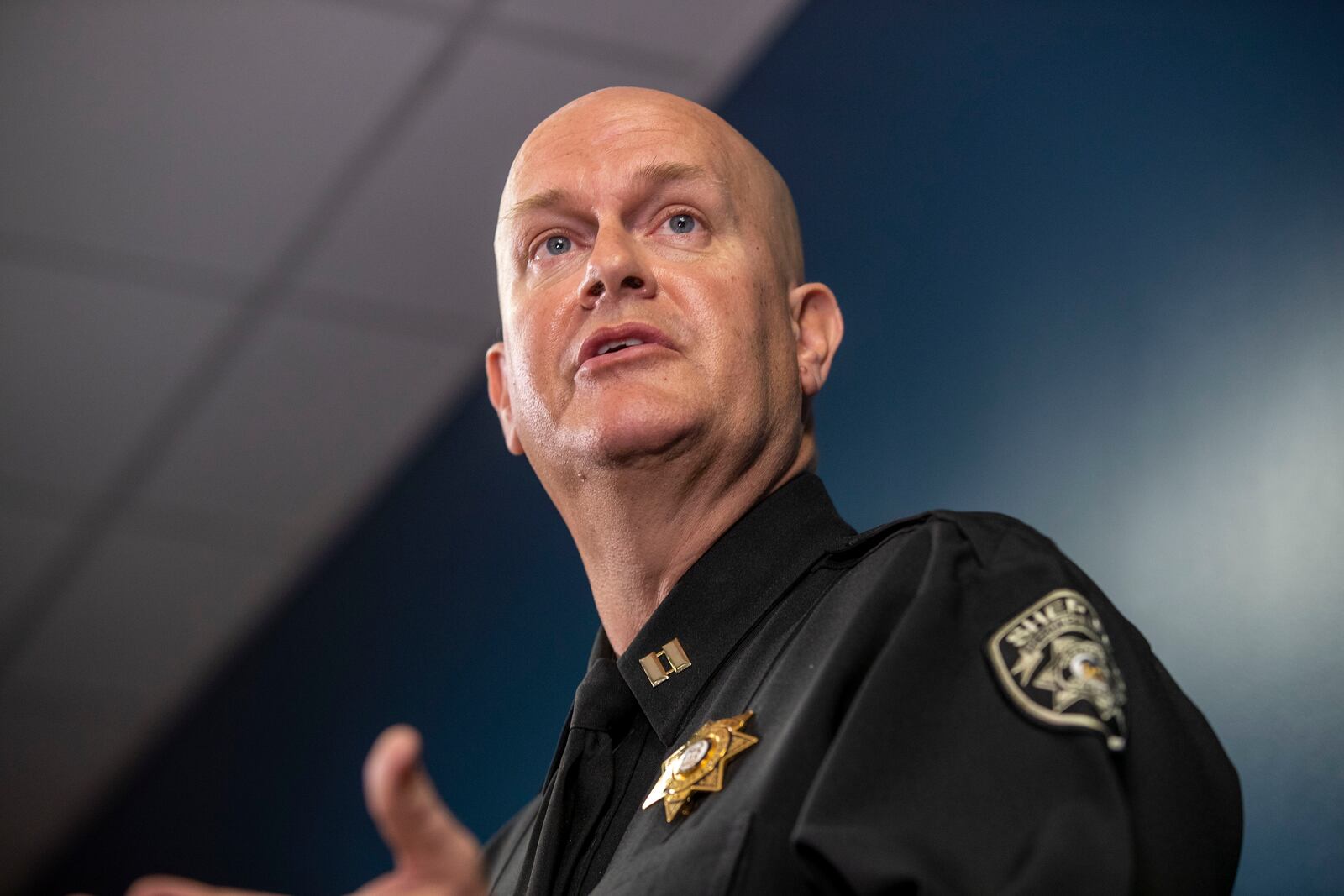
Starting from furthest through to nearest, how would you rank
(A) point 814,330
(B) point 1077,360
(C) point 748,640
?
1. (B) point 1077,360
2. (A) point 814,330
3. (C) point 748,640

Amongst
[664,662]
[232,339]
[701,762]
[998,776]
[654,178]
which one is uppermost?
[232,339]

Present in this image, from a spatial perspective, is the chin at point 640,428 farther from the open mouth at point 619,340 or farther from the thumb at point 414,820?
the thumb at point 414,820

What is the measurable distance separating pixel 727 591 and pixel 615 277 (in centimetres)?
34

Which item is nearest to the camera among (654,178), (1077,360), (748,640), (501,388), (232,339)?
(748,640)

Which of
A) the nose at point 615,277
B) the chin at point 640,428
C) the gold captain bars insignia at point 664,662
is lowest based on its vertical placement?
the gold captain bars insignia at point 664,662

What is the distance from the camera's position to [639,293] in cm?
151

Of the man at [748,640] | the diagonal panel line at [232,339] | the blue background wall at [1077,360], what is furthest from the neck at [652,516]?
the diagonal panel line at [232,339]

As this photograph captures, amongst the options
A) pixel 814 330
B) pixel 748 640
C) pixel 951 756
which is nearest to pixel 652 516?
pixel 748 640

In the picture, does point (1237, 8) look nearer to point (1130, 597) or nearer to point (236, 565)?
point (1130, 597)

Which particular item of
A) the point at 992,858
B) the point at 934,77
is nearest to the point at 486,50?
the point at 934,77

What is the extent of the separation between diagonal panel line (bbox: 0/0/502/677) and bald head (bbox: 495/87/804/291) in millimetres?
1080

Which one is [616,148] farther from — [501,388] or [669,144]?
[501,388]

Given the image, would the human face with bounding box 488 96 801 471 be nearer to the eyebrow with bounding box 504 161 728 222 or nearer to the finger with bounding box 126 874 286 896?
the eyebrow with bounding box 504 161 728 222

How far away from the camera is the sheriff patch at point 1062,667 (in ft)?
3.14
